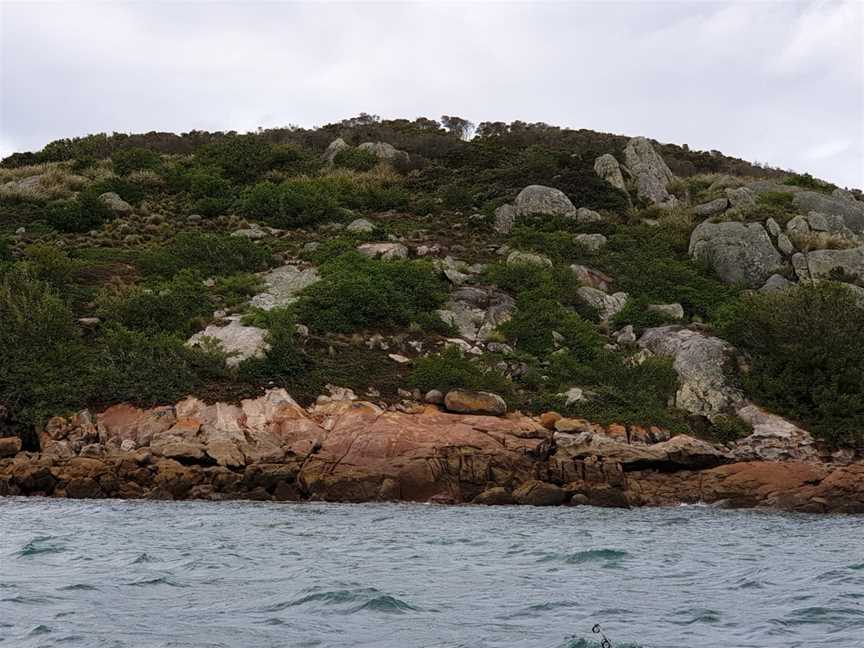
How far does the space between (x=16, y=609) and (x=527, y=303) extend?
80.6ft

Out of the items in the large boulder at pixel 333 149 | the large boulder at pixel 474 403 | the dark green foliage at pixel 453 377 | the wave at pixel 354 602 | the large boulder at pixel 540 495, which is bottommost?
the wave at pixel 354 602

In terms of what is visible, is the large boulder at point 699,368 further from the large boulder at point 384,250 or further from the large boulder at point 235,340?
the large boulder at point 235,340

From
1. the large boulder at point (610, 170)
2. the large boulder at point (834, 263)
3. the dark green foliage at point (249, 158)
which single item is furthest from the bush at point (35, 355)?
the large boulder at point (610, 170)

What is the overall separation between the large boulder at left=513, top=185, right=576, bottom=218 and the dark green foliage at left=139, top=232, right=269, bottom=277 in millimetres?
12803

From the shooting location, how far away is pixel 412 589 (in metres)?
A: 11.6

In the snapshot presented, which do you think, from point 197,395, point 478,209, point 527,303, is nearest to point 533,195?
point 478,209

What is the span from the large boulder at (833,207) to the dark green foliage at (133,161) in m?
31.6

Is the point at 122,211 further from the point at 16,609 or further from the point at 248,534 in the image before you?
the point at 16,609

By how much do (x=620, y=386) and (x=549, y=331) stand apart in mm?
4150

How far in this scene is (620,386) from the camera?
2800 cm

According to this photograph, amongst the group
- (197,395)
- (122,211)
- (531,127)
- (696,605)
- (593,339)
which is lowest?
(696,605)

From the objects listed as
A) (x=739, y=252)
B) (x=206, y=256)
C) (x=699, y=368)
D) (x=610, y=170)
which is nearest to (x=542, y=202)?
(x=610, y=170)

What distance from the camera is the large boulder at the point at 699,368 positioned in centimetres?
2778

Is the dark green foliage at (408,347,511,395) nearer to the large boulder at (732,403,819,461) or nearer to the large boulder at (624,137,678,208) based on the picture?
Answer: the large boulder at (732,403,819,461)
